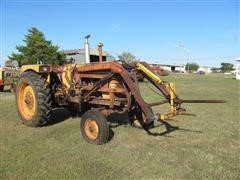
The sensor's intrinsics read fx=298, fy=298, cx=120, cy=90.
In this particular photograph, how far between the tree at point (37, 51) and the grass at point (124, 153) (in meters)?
31.5

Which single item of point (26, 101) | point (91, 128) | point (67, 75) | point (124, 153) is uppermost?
point (67, 75)

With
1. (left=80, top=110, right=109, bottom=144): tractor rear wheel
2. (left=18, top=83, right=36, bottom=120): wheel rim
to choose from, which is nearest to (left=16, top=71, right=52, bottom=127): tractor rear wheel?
(left=18, top=83, right=36, bottom=120): wheel rim

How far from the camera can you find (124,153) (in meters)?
5.50

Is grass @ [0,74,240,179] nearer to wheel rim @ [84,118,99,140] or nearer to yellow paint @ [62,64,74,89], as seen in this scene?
wheel rim @ [84,118,99,140]

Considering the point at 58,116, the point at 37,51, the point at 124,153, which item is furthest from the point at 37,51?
the point at 124,153

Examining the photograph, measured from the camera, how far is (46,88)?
7.61 meters

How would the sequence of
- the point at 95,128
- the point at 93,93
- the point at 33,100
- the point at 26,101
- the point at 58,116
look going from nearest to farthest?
the point at 95,128 < the point at 93,93 < the point at 33,100 < the point at 26,101 < the point at 58,116

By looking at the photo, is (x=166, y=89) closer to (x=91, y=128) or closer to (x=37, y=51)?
(x=91, y=128)

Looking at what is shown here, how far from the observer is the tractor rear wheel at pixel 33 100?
Result: 743cm

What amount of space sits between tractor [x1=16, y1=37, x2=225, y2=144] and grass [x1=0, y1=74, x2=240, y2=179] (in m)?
0.39

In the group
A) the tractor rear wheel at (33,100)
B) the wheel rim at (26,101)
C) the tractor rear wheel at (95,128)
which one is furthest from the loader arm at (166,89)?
the wheel rim at (26,101)

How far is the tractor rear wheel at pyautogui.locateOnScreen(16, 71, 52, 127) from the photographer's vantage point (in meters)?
7.43

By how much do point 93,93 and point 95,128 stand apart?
3.46 ft

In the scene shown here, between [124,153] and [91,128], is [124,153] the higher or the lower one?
the lower one
